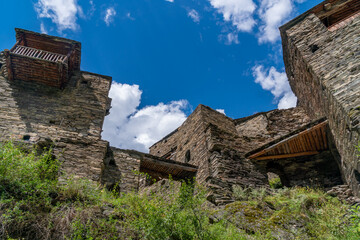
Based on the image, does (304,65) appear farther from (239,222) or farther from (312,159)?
(239,222)

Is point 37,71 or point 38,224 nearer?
point 38,224

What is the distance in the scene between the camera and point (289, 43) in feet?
36.1

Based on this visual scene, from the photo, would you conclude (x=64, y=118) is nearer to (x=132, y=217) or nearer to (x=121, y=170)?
(x=121, y=170)

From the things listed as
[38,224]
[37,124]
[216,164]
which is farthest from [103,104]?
[38,224]

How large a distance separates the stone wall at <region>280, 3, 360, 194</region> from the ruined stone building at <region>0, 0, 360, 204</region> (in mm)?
32

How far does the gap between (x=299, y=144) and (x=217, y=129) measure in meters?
3.27

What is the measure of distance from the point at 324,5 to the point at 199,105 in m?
6.91

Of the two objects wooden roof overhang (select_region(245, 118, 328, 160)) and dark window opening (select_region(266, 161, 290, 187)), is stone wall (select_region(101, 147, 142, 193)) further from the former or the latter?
dark window opening (select_region(266, 161, 290, 187))

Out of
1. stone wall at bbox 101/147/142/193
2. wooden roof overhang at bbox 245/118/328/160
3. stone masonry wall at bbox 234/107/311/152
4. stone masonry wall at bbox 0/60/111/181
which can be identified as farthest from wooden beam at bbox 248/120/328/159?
stone masonry wall at bbox 0/60/111/181

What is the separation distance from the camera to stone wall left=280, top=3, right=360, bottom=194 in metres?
6.63

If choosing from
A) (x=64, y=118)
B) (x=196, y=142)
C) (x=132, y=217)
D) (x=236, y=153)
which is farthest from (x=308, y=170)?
(x=64, y=118)

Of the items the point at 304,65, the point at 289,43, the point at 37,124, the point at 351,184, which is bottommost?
the point at 351,184

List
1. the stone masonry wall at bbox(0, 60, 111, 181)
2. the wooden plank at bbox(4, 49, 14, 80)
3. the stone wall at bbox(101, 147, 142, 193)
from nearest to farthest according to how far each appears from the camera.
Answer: the stone masonry wall at bbox(0, 60, 111, 181), the stone wall at bbox(101, 147, 142, 193), the wooden plank at bbox(4, 49, 14, 80)

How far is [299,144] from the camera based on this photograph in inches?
368
